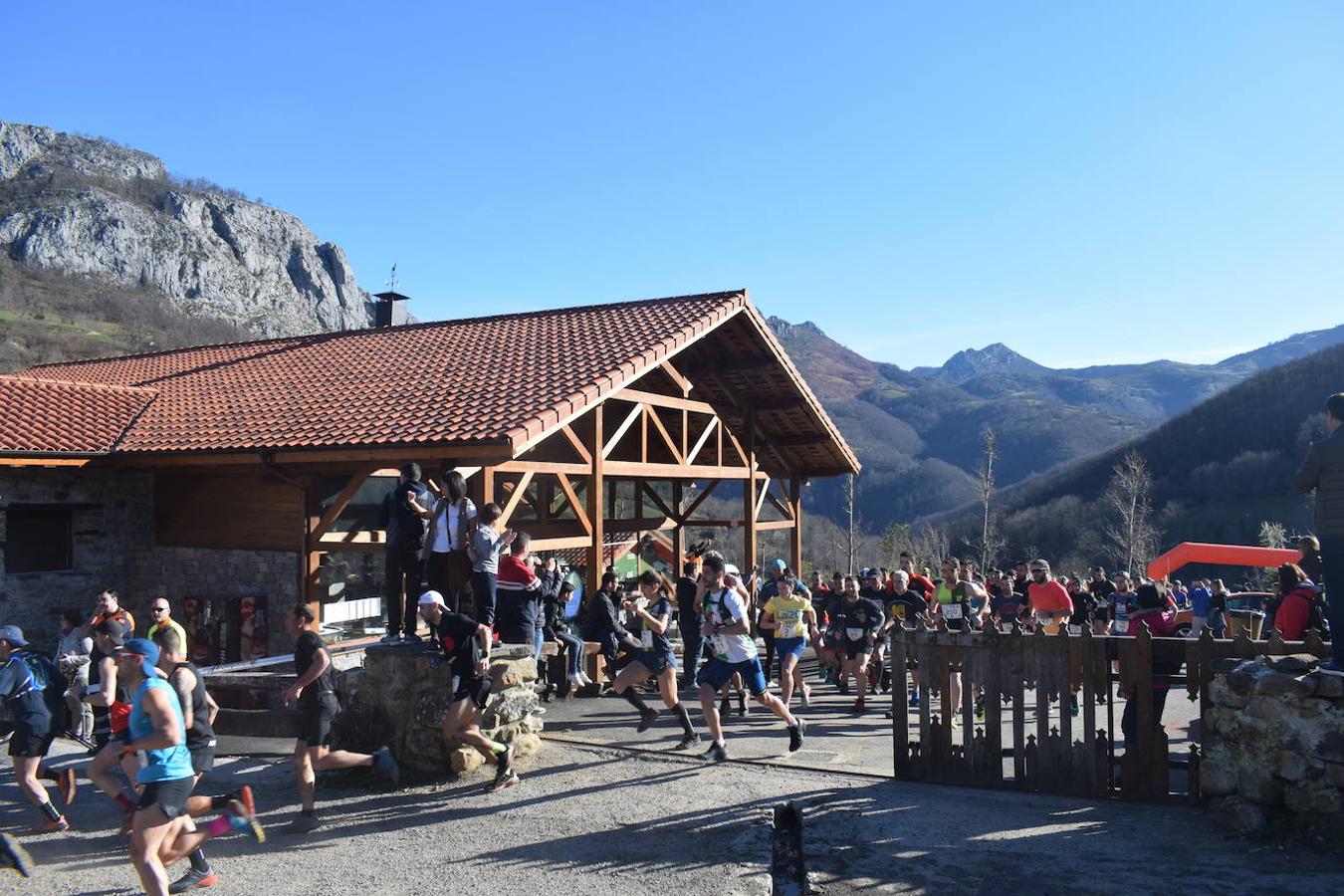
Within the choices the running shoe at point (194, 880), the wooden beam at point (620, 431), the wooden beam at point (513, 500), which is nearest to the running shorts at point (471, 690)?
the running shoe at point (194, 880)

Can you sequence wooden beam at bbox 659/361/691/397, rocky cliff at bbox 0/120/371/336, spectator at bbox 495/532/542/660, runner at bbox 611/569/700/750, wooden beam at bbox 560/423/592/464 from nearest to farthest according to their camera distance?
runner at bbox 611/569/700/750 → spectator at bbox 495/532/542/660 → wooden beam at bbox 560/423/592/464 → wooden beam at bbox 659/361/691/397 → rocky cliff at bbox 0/120/371/336

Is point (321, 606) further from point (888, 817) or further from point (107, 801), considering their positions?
point (888, 817)

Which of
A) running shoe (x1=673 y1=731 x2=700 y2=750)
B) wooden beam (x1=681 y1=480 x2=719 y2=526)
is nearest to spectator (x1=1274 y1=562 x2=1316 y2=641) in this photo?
running shoe (x1=673 y1=731 x2=700 y2=750)

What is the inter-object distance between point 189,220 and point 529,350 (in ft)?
340

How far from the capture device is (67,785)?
21.0 ft

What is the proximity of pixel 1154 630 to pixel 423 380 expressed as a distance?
856 centimetres

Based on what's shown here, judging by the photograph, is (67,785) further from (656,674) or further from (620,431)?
(620,431)

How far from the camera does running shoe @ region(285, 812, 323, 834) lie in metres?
5.85

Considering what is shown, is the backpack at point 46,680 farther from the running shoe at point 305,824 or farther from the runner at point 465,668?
the runner at point 465,668

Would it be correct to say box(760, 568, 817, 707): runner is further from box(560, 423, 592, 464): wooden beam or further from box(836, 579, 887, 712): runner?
box(560, 423, 592, 464): wooden beam

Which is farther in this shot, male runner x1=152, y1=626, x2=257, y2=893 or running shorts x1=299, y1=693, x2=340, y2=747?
running shorts x1=299, y1=693, x2=340, y2=747

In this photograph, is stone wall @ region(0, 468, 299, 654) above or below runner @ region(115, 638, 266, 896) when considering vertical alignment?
above

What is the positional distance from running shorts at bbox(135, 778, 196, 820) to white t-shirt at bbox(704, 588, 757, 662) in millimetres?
3990

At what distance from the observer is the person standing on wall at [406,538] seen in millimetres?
7598
